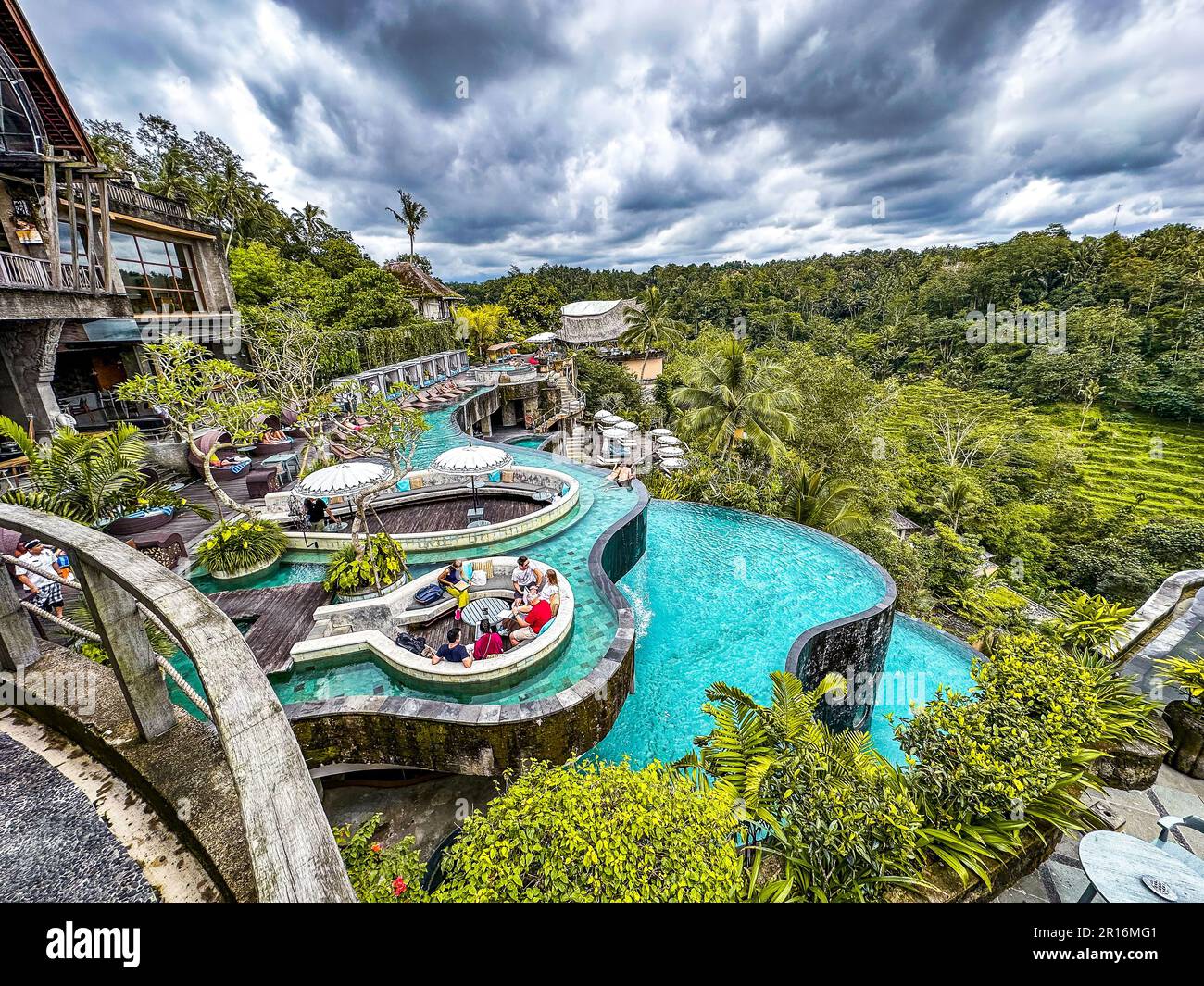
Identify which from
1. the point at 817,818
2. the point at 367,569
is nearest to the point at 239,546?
the point at 367,569

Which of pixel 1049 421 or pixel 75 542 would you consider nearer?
pixel 75 542

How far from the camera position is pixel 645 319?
41.7m

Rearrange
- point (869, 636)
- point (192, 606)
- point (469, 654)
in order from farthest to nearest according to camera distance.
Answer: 1. point (869, 636)
2. point (469, 654)
3. point (192, 606)

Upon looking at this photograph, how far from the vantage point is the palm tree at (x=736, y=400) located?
57.0 ft

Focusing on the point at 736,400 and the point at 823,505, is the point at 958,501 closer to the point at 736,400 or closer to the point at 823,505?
the point at 823,505

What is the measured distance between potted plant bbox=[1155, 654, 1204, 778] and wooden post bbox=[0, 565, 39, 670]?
9.76 metres

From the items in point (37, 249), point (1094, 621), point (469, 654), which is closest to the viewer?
point (1094, 621)

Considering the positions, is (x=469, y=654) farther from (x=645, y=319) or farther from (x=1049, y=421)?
(x=1049, y=421)

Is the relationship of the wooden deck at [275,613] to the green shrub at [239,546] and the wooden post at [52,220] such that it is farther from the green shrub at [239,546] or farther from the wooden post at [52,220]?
the wooden post at [52,220]

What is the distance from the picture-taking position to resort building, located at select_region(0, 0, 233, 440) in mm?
10633

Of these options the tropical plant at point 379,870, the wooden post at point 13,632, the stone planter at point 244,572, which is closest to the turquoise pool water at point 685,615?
the stone planter at point 244,572

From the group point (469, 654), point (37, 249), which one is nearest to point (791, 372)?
point (469, 654)

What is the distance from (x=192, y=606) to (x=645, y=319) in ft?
141

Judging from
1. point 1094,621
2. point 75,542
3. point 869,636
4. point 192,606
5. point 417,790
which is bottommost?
point 417,790
